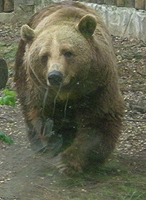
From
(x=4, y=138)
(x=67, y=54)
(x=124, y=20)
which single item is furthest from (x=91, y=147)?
(x=124, y=20)

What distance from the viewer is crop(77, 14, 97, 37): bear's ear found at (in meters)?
5.72

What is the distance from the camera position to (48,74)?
17.4 feet

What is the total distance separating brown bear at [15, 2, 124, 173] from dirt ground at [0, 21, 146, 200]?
20cm

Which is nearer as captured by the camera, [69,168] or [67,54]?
[67,54]

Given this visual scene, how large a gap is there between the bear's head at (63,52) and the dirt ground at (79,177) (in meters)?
0.88

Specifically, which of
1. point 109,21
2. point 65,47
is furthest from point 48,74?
point 109,21

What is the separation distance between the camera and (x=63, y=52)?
5562 millimetres

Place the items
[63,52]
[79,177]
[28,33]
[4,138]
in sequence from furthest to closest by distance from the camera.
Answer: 1. [4,138]
2. [28,33]
3. [79,177]
4. [63,52]

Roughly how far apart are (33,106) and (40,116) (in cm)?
12

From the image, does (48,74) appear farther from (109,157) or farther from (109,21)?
(109,21)

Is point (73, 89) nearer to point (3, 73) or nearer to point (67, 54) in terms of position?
point (67, 54)

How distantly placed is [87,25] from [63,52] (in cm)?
41

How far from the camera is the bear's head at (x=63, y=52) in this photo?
5.51 meters

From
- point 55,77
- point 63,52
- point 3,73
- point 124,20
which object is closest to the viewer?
point 55,77
